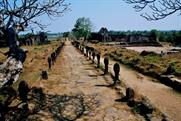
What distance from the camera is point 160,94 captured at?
16.3m

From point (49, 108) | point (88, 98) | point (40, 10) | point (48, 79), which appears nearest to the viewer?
point (49, 108)

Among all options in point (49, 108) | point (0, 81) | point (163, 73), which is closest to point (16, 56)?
point (0, 81)

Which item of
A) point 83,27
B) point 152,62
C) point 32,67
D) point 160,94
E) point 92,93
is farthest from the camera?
point 83,27

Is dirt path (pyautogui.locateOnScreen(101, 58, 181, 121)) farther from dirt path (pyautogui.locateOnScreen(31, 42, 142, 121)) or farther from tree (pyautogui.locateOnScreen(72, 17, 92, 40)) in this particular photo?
tree (pyautogui.locateOnScreen(72, 17, 92, 40))

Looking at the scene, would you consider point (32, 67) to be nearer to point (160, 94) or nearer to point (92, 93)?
point (92, 93)

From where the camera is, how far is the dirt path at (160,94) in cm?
1295

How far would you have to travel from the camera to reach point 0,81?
1294 centimetres

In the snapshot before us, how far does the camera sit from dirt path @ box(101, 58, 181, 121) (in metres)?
12.9

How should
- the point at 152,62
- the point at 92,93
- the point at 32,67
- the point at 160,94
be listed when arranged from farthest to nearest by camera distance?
the point at 152,62
the point at 32,67
the point at 160,94
the point at 92,93

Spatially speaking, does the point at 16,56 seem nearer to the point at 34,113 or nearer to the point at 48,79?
the point at 48,79

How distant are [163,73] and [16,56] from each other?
404 inches

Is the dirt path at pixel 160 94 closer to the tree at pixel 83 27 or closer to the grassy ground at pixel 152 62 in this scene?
the grassy ground at pixel 152 62

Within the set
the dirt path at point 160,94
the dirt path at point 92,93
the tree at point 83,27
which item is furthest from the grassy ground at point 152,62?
the tree at point 83,27

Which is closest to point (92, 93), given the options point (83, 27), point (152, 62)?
point (152, 62)
